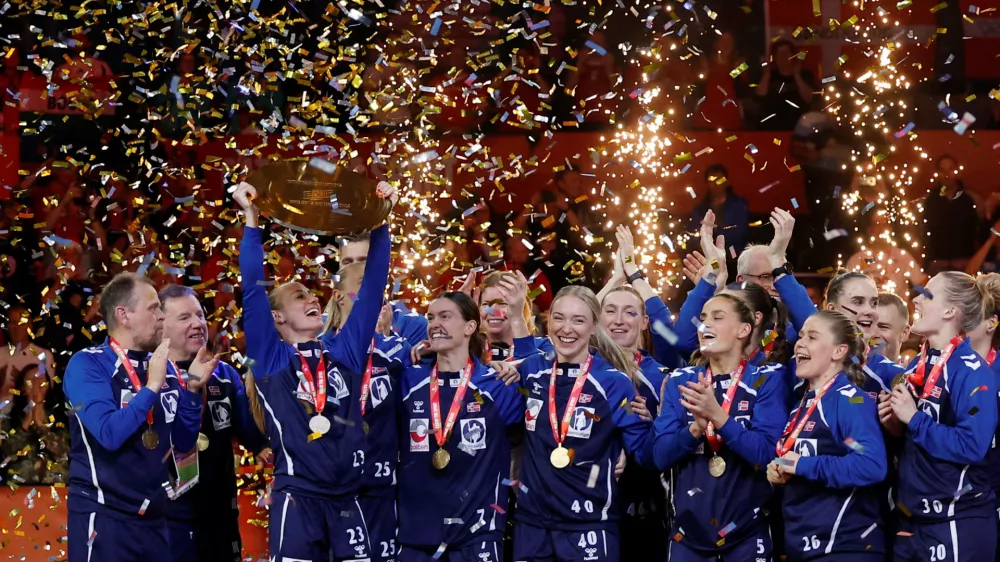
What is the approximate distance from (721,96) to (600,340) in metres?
6.00

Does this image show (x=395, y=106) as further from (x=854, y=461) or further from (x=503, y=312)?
(x=854, y=461)

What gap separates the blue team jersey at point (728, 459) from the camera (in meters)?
5.16

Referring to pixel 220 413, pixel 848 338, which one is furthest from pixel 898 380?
pixel 220 413

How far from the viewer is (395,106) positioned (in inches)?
445

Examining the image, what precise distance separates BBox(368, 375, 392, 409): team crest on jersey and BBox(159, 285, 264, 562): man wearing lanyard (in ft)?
2.93

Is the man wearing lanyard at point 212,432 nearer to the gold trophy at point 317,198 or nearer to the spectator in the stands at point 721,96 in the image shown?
the gold trophy at point 317,198

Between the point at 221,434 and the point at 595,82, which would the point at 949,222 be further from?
the point at 221,434

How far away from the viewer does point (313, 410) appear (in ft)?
17.7

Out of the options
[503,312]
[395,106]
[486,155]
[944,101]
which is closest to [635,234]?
[486,155]

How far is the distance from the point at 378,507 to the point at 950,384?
2696 millimetres

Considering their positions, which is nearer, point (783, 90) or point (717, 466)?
point (717, 466)

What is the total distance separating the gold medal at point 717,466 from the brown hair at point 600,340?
74 cm

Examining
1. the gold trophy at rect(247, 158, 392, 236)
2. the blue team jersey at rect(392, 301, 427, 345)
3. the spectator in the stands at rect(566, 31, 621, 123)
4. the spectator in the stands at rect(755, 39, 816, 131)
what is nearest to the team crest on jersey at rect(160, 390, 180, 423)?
the gold trophy at rect(247, 158, 392, 236)

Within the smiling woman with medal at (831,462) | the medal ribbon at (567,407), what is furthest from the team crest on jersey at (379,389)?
the smiling woman with medal at (831,462)
